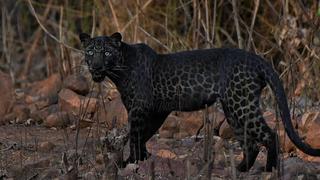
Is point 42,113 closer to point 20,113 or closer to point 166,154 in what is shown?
point 20,113

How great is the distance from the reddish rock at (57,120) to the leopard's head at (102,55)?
5.99 ft

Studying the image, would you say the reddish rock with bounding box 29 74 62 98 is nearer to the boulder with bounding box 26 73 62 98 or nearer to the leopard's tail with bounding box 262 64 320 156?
the boulder with bounding box 26 73 62 98

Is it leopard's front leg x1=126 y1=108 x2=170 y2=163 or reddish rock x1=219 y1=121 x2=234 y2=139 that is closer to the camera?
leopard's front leg x1=126 y1=108 x2=170 y2=163

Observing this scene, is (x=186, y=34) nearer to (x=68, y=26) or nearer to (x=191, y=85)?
(x=68, y=26)

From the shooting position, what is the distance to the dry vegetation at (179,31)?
10.3 meters

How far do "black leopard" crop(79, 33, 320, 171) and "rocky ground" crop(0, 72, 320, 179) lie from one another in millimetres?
224

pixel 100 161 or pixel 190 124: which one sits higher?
pixel 190 124

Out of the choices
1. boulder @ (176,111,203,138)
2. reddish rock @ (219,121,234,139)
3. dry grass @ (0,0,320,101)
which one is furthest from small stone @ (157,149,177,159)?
dry grass @ (0,0,320,101)

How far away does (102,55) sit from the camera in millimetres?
7605

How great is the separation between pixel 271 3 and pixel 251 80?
489 cm

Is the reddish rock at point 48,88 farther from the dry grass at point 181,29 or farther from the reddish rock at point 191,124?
the reddish rock at point 191,124

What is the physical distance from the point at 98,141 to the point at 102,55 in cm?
101

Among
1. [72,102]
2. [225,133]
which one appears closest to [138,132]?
[225,133]

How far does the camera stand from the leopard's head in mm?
7586
